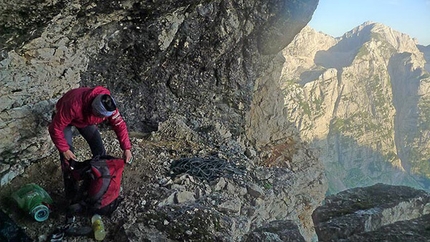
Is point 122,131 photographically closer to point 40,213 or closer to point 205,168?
point 40,213

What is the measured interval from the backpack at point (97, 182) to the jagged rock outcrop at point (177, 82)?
1.67 feet

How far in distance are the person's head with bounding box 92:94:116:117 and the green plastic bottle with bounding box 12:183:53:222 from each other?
1959 mm

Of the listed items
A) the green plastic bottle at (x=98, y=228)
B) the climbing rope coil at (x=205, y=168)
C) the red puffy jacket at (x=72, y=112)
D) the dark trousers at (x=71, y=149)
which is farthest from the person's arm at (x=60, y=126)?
the climbing rope coil at (x=205, y=168)

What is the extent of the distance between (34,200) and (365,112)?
11388cm

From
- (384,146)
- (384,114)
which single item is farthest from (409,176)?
(384,114)

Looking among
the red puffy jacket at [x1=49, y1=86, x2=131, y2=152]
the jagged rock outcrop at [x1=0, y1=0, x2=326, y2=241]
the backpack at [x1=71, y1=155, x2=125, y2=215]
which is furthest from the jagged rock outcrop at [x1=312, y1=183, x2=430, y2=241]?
the red puffy jacket at [x1=49, y1=86, x2=131, y2=152]

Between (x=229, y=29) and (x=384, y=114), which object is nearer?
(x=229, y=29)

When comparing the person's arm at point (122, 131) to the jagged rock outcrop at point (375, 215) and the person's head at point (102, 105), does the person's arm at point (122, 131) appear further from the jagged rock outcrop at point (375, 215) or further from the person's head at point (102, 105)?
the jagged rock outcrop at point (375, 215)

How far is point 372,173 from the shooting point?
107 metres

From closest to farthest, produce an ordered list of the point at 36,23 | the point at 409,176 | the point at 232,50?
1. the point at 36,23
2. the point at 232,50
3. the point at 409,176

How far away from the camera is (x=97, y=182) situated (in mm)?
5773

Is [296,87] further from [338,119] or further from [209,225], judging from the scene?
[209,225]

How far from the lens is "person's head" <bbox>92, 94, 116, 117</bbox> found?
534cm

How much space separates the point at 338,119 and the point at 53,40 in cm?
10805
